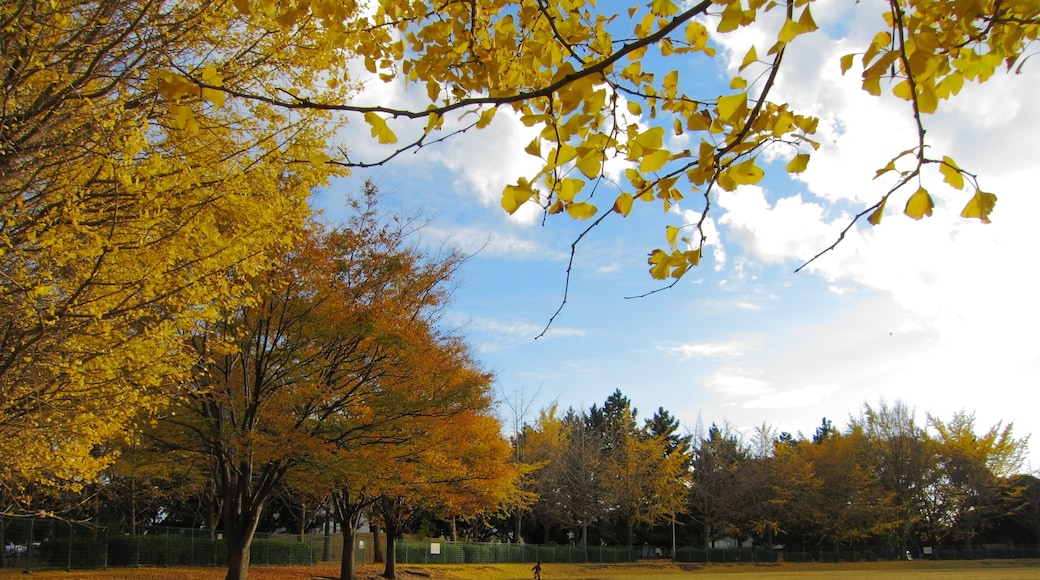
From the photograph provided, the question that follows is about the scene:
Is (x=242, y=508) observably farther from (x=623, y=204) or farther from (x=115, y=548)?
(x=623, y=204)

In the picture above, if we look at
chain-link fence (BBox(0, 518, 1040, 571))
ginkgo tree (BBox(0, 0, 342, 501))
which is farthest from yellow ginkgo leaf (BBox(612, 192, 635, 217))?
chain-link fence (BBox(0, 518, 1040, 571))

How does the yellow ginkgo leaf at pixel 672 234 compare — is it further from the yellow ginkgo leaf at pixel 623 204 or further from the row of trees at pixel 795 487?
the row of trees at pixel 795 487

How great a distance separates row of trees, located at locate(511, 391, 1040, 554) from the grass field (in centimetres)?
305

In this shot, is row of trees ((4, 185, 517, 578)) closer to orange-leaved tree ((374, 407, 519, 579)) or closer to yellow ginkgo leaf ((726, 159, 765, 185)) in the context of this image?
orange-leaved tree ((374, 407, 519, 579))

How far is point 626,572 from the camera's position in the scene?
1453 inches

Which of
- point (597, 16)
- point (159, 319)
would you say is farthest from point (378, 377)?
point (597, 16)

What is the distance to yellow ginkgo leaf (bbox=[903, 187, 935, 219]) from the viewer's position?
1980 millimetres

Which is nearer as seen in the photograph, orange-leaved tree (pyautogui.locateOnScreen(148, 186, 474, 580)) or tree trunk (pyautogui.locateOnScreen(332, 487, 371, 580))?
orange-leaved tree (pyautogui.locateOnScreen(148, 186, 474, 580))

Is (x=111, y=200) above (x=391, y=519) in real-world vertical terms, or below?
above

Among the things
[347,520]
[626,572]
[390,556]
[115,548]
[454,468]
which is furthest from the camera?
[626,572]

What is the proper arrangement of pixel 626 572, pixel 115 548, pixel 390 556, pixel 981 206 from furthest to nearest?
pixel 626 572, pixel 390 556, pixel 115 548, pixel 981 206

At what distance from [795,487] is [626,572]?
1429 centimetres

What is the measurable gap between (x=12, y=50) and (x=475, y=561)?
109 feet

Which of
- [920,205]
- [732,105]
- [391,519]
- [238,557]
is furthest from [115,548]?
[920,205]
